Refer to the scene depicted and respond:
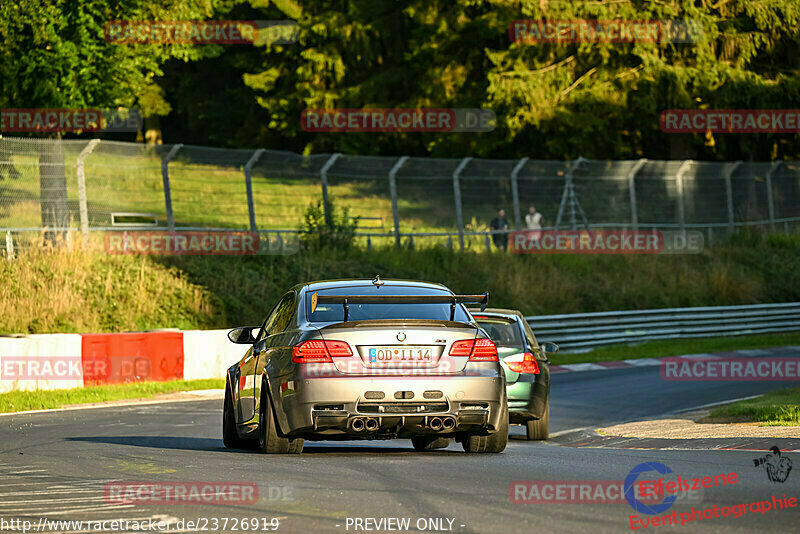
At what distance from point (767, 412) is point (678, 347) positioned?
1735 centimetres

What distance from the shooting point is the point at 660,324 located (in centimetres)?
3341

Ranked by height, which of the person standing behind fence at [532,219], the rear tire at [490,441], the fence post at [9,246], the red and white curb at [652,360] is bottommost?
the red and white curb at [652,360]

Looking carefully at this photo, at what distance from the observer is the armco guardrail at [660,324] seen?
30.7 meters

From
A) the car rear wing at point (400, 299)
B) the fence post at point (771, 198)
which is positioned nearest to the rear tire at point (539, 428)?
the car rear wing at point (400, 299)

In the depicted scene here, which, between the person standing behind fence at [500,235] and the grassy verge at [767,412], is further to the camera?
the person standing behind fence at [500,235]

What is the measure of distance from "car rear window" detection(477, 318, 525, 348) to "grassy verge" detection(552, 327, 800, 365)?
12818mm

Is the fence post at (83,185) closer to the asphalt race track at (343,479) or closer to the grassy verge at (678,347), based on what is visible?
the grassy verge at (678,347)

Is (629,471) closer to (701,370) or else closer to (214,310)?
(701,370)

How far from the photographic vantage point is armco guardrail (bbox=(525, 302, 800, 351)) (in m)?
30.7

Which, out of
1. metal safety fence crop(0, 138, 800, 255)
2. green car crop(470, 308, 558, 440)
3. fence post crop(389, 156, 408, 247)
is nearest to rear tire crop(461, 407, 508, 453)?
green car crop(470, 308, 558, 440)

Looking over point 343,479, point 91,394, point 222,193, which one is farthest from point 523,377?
point 222,193

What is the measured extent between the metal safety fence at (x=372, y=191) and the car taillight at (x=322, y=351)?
17166mm

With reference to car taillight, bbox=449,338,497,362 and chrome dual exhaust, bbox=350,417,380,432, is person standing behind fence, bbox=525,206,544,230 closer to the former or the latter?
car taillight, bbox=449,338,497,362

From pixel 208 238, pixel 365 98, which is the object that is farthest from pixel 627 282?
pixel 365 98
